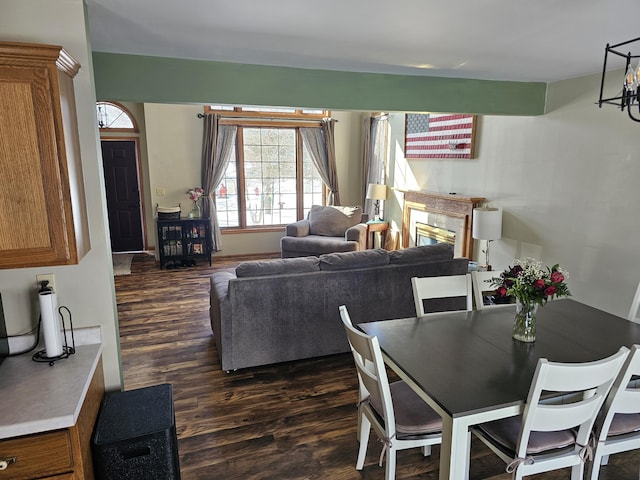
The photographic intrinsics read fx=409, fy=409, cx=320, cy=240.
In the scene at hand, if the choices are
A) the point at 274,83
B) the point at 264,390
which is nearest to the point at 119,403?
the point at 264,390

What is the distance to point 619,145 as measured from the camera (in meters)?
3.35

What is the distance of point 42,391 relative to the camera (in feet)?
5.38

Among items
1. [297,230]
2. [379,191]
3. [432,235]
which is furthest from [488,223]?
[297,230]

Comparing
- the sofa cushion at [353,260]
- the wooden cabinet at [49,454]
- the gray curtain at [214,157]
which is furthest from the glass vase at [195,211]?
the wooden cabinet at [49,454]

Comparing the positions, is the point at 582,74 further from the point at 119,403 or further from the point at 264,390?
the point at 119,403

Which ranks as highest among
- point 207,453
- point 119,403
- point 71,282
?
point 71,282

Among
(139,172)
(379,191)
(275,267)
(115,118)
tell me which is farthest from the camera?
(139,172)

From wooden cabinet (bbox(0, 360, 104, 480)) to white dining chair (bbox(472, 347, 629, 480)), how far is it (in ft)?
5.63

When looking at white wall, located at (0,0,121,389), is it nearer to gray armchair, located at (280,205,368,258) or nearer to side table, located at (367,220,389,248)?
gray armchair, located at (280,205,368,258)

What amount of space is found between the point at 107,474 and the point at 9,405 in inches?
20.4

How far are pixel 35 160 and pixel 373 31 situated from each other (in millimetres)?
1829

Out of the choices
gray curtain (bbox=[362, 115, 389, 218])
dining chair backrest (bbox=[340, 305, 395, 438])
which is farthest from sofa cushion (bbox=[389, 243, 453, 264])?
gray curtain (bbox=[362, 115, 389, 218])

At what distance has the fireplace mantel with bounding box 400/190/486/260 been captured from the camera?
4.91 metres

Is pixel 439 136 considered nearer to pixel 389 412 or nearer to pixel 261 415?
pixel 261 415
